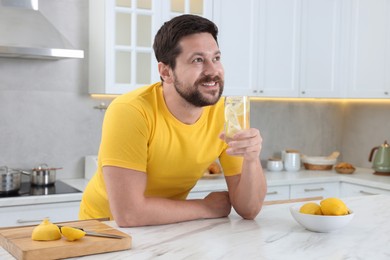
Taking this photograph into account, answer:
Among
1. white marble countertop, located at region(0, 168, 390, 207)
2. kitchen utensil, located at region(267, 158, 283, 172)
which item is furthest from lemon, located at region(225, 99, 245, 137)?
kitchen utensil, located at region(267, 158, 283, 172)

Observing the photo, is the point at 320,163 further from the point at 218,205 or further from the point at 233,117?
the point at 233,117

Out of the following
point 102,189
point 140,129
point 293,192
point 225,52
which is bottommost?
point 293,192

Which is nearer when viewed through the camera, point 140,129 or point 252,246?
point 252,246

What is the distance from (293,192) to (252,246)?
241cm

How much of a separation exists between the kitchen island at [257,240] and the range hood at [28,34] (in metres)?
1.66

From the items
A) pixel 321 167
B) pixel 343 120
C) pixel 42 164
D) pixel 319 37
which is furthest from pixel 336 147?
pixel 42 164

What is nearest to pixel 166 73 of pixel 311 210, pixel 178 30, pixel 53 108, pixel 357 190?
pixel 178 30

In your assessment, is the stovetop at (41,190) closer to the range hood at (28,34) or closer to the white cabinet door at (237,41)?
the range hood at (28,34)

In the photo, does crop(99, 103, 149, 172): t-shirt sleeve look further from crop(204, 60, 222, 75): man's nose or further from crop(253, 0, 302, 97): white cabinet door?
crop(253, 0, 302, 97): white cabinet door

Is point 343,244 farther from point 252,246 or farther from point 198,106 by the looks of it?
point 198,106

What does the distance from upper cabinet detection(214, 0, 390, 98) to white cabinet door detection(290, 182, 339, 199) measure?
0.72 m

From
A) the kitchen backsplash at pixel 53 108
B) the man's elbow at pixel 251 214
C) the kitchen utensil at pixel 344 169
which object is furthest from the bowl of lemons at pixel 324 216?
the kitchen utensil at pixel 344 169

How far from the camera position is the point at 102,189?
6.69 ft

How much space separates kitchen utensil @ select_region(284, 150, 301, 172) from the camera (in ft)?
13.9
